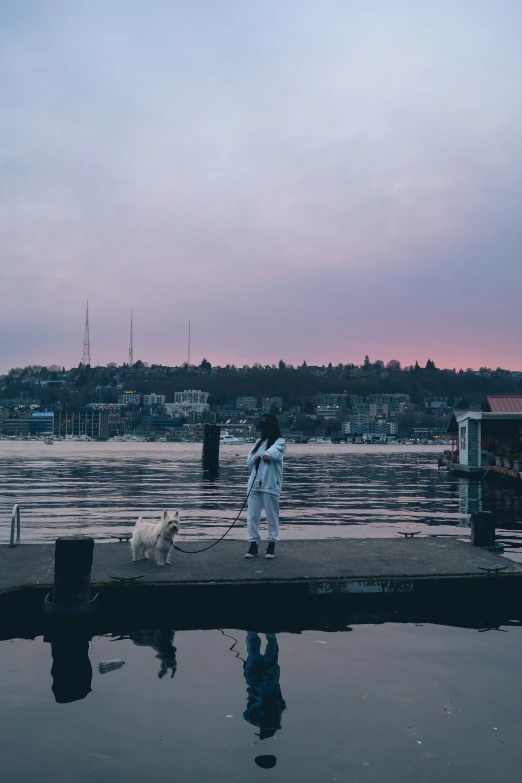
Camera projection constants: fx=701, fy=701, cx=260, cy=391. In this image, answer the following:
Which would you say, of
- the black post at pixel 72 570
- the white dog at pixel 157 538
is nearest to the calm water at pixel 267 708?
the black post at pixel 72 570

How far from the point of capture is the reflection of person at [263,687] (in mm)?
7410

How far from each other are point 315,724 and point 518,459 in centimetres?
4250

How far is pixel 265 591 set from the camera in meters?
11.0

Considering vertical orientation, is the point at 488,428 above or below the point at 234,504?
above

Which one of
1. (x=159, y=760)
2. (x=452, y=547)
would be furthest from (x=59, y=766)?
(x=452, y=547)

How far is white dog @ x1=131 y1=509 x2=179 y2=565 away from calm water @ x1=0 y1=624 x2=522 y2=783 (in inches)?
72.5

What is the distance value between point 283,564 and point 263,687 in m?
3.88

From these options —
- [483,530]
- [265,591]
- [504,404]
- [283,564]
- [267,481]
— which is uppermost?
[504,404]

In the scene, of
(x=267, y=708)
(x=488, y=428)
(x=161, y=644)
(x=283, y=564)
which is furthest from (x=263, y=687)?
(x=488, y=428)

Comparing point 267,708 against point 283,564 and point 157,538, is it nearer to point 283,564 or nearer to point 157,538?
point 283,564

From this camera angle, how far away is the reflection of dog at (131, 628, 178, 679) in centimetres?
909

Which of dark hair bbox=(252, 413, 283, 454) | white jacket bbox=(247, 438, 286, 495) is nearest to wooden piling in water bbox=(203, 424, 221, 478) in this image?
dark hair bbox=(252, 413, 283, 454)

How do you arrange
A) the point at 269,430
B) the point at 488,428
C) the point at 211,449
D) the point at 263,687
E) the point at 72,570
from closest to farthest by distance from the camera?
the point at 263,687 < the point at 72,570 < the point at 269,430 < the point at 488,428 < the point at 211,449

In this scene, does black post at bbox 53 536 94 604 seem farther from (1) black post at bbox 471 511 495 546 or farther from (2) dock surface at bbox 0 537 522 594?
(1) black post at bbox 471 511 495 546
